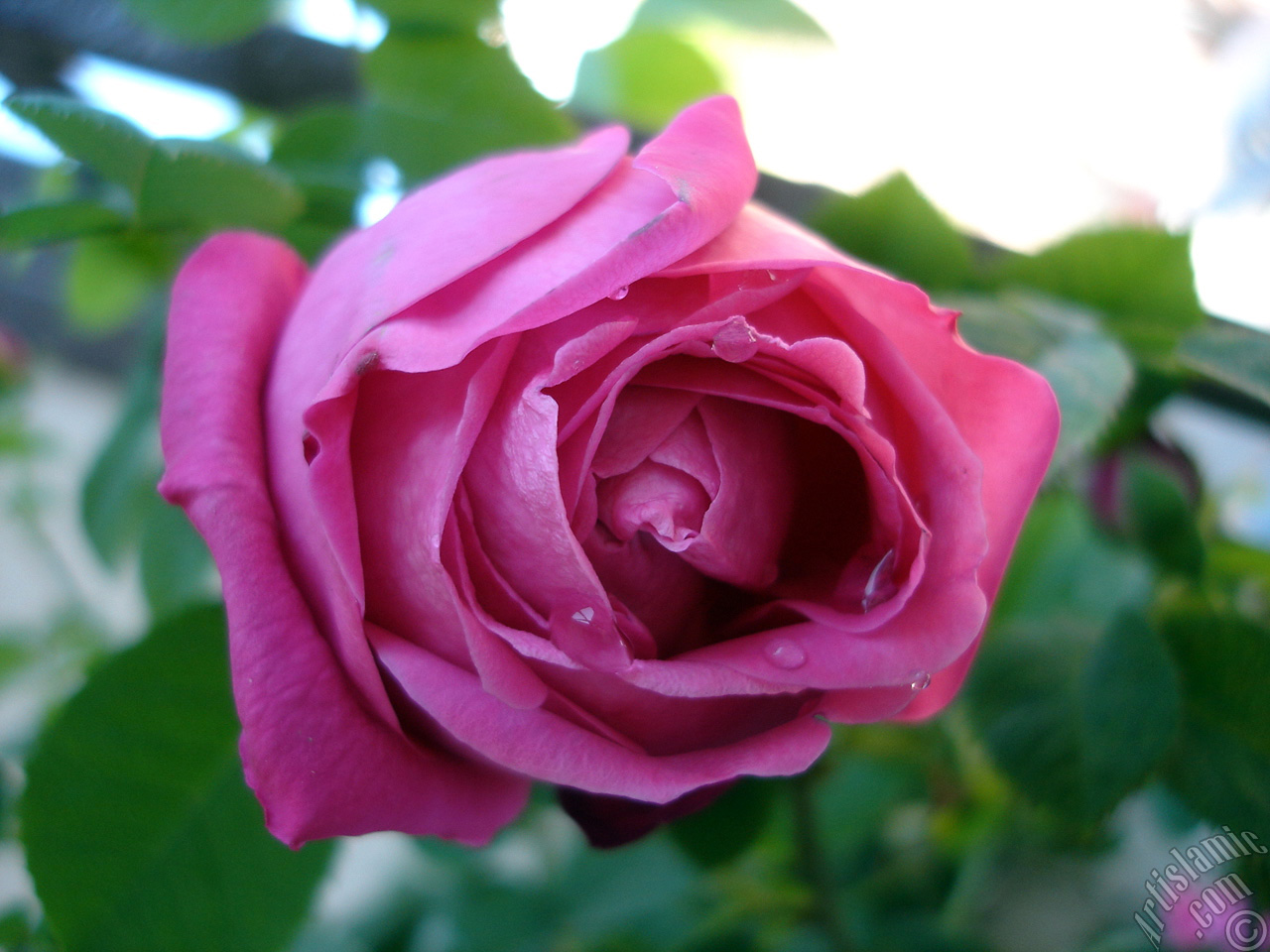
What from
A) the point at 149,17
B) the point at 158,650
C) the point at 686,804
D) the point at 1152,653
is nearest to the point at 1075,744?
the point at 1152,653

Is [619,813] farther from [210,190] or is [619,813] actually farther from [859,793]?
[859,793]

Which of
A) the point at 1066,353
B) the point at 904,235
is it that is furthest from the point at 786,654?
the point at 904,235

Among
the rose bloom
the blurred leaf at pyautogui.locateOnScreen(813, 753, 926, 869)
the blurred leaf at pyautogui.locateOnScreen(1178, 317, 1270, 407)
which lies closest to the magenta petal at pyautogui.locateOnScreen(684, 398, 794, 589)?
the rose bloom

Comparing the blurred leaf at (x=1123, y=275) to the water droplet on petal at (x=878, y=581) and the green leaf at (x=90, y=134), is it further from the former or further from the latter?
the green leaf at (x=90, y=134)

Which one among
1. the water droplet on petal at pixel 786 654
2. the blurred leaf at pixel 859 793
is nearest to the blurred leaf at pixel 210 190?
the water droplet on petal at pixel 786 654

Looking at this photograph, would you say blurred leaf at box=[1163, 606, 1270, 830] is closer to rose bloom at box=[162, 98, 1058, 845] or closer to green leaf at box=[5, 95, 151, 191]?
rose bloom at box=[162, 98, 1058, 845]

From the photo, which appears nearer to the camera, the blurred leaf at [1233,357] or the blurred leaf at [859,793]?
the blurred leaf at [1233,357]
